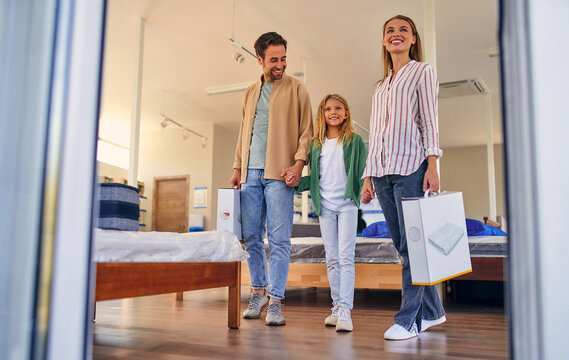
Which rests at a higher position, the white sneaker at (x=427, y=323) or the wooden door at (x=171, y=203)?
the wooden door at (x=171, y=203)

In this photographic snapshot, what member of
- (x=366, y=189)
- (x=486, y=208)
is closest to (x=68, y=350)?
(x=366, y=189)

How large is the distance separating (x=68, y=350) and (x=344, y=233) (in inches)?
64.5

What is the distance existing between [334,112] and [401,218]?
0.80 metres

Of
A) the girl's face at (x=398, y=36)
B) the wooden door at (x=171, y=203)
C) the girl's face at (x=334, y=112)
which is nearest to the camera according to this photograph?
the girl's face at (x=398, y=36)

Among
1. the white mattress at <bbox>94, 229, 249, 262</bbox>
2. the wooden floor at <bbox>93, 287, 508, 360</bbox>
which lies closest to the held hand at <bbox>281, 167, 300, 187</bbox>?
the white mattress at <bbox>94, 229, 249, 262</bbox>

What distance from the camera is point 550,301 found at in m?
0.66

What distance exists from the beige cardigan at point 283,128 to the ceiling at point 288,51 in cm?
219

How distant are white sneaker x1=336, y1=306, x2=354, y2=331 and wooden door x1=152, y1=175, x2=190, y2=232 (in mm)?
7671

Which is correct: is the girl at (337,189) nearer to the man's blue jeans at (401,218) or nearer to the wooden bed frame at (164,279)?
the man's blue jeans at (401,218)

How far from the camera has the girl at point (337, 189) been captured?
224 cm

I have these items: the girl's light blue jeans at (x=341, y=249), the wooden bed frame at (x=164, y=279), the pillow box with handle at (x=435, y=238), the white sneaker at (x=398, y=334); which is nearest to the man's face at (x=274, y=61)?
the girl's light blue jeans at (x=341, y=249)

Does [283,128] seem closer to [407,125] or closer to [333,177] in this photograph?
[333,177]

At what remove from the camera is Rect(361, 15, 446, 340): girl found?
1.81m

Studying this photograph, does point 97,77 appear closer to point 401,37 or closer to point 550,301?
point 550,301
